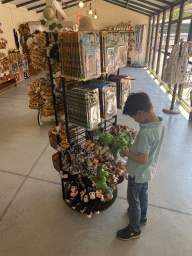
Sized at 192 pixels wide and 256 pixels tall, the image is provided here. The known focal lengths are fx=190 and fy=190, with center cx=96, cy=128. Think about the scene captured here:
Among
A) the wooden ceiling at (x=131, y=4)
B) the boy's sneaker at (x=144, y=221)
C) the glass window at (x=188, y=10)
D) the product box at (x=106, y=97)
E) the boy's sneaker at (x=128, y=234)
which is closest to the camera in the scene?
the product box at (x=106, y=97)

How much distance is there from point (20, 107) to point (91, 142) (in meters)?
4.31

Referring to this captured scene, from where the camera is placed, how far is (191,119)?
437cm

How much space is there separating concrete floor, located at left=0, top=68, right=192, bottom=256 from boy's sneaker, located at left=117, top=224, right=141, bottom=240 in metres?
0.05

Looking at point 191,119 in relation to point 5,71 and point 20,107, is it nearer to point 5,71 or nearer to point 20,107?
point 20,107

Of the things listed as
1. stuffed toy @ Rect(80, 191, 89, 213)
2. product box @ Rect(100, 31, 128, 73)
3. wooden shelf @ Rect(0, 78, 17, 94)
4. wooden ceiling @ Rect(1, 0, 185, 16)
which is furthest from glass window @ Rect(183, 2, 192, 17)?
wooden shelf @ Rect(0, 78, 17, 94)

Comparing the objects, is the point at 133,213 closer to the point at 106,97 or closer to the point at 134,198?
the point at 134,198

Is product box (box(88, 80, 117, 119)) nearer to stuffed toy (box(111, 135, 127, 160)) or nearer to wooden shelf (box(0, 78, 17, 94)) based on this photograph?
stuffed toy (box(111, 135, 127, 160))

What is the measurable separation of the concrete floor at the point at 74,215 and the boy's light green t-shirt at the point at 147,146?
0.76 meters

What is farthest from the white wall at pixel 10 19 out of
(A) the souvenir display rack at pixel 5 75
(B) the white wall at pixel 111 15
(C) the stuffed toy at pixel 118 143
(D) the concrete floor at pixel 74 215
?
(C) the stuffed toy at pixel 118 143

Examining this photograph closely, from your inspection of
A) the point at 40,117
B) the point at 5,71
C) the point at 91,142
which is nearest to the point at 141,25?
the point at 5,71

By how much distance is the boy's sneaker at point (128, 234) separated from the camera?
1.80 meters

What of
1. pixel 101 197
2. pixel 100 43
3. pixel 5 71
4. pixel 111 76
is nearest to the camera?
pixel 100 43

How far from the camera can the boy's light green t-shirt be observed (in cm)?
137

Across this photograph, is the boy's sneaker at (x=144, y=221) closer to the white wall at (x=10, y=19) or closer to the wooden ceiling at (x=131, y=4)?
the wooden ceiling at (x=131, y=4)
